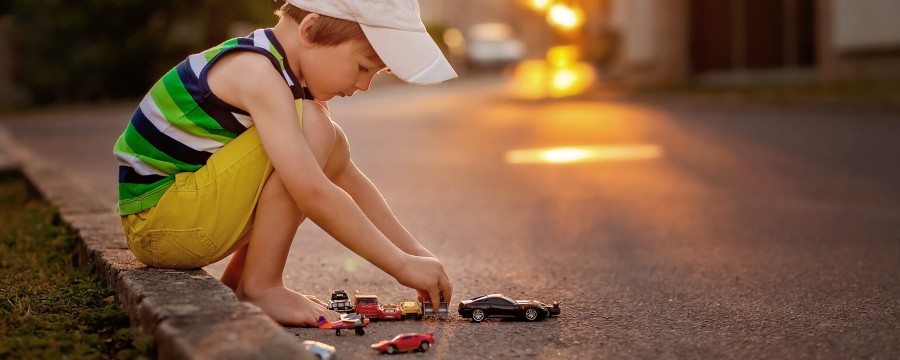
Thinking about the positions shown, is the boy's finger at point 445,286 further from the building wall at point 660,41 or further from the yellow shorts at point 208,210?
the building wall at point 660,41

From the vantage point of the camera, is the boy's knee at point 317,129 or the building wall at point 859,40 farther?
the building wall at point 859,40

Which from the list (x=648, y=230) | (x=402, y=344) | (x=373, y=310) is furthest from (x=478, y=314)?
(x=648, y=230)

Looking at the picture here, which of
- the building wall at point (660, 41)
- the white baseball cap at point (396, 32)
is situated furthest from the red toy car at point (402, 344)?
the building wall at point (660, 41)

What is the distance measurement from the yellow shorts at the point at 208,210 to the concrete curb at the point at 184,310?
0.22 ft

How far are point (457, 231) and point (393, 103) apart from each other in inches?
488

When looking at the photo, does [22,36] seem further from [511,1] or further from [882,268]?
[511,1]

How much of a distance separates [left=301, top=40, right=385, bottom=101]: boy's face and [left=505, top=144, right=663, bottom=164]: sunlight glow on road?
5.74 meters

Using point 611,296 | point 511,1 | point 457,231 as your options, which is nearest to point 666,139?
point 457,231

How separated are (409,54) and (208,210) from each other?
0.69m

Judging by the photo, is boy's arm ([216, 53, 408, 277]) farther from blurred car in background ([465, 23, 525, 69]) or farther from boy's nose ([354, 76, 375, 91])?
blurred car in background ([465, 23, 525, 69])

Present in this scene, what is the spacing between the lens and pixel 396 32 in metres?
3.21

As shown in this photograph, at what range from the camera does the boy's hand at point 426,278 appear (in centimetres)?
330

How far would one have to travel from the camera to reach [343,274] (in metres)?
4.40

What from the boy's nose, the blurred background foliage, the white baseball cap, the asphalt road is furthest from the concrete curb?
the blurred background foliage
